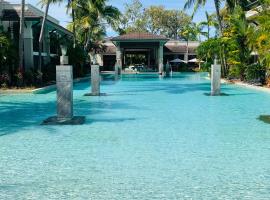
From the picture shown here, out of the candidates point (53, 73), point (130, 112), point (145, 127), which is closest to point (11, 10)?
point (53, 73)

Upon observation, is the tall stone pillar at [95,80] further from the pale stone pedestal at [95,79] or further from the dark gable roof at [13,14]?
the dark gable roof at [13,14]

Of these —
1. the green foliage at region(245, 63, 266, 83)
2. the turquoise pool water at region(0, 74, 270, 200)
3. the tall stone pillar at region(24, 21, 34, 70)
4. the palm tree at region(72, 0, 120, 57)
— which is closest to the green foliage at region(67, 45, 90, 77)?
the palm tree at region(72, 0, 120, 57)

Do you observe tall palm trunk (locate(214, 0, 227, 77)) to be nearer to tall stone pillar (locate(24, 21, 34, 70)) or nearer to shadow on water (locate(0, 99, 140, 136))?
tall stone pillar (locate(24, 21, 34, 70))

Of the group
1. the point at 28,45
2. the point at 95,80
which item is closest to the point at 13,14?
the point at 28,45

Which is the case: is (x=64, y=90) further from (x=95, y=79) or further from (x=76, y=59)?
(x=76, y=59)

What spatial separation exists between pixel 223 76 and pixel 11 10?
17226 mm

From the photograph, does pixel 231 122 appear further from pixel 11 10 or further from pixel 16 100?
pixel 11 10

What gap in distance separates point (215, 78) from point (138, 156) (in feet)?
42.3

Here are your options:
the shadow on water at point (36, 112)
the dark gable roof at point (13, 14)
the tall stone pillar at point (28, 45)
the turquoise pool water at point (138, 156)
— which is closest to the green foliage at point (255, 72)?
the shadow on water at point (36, 112)

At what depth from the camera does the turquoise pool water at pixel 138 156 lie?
6199 mm

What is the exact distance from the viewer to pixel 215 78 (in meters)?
20.4

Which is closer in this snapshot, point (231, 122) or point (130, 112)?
point (231, 122)

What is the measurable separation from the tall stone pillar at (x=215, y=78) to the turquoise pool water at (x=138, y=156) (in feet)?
18.9

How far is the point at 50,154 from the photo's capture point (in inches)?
335
